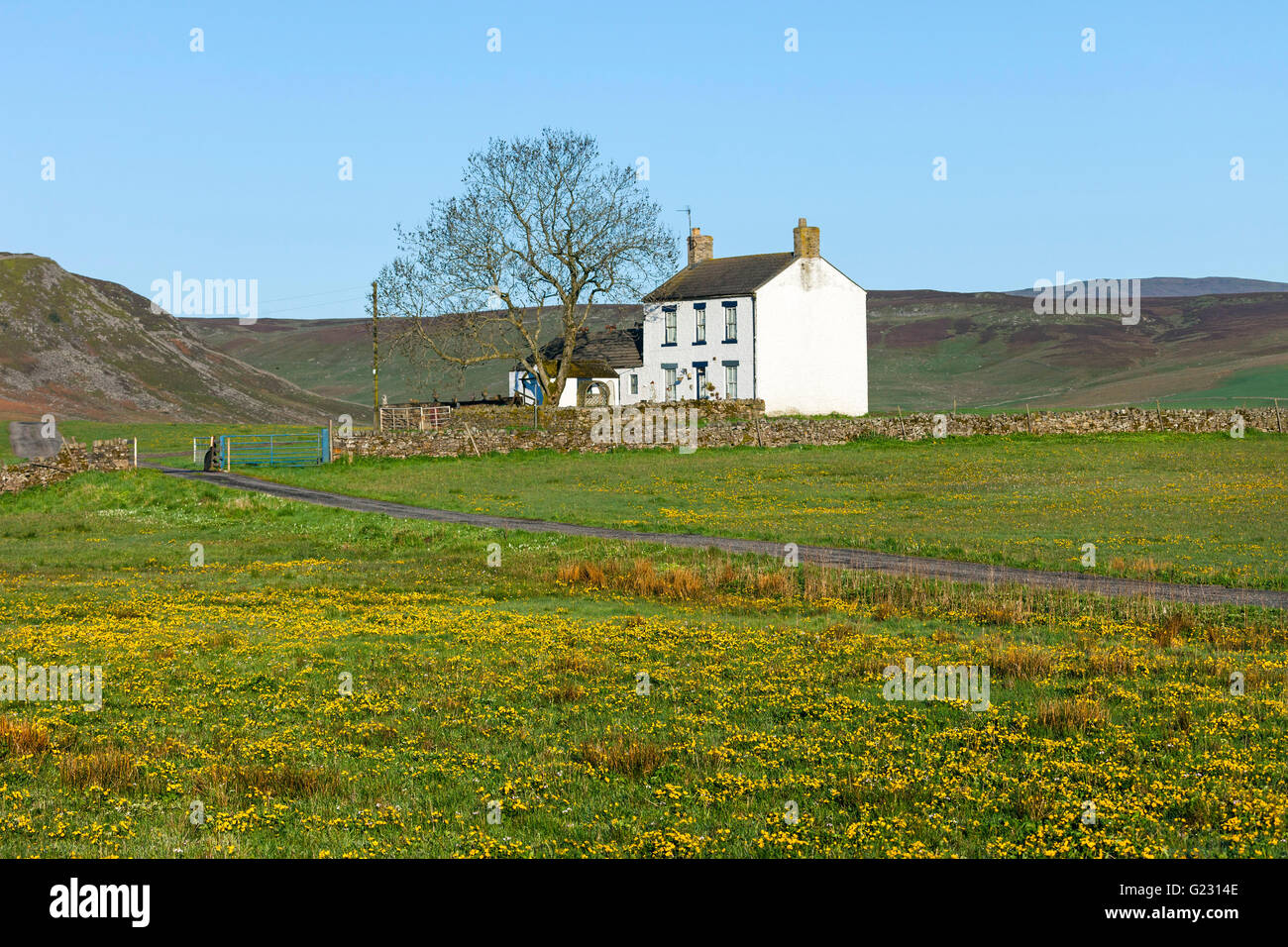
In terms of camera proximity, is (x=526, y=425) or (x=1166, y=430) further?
(x=526, y=425)

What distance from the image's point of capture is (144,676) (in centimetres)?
1483

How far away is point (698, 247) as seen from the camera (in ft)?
277

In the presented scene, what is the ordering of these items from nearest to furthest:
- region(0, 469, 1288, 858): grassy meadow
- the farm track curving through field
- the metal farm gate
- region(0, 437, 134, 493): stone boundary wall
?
region(0, 469, 1288, 858): grassy meadow, the farm track curving through field, region(0, 437, 134, 493): stone boundary wall, the metal farm gate

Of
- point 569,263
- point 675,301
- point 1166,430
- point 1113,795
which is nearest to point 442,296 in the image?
point 569,263

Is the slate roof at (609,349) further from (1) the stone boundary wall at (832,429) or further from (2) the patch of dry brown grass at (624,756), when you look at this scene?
(2) the patch of dry brown grass at (624,756)

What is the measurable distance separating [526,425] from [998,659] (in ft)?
170

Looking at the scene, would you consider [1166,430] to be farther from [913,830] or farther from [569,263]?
[913,830]

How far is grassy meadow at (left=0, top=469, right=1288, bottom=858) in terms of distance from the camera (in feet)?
29.8

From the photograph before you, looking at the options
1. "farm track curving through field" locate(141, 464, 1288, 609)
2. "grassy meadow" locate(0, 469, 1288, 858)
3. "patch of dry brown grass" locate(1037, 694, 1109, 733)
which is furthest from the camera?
"farm track curving through field" locate(141, 464, 1288, 609)

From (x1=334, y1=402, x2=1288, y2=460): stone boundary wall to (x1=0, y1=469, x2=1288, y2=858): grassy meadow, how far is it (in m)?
35.0


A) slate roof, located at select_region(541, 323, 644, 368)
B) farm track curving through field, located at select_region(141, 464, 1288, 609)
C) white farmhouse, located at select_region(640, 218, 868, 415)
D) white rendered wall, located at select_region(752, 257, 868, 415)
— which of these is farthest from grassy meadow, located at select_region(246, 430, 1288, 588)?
slate roof, located at select_region(541, 323, 644, 368)

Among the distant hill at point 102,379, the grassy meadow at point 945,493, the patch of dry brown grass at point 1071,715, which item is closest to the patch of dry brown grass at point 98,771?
the patch of dry brown grass at point 1071,715

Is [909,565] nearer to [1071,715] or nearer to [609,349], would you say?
[1071,715]

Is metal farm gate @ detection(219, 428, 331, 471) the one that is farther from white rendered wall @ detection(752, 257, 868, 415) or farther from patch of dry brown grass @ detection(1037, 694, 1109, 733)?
patch of dry brown grass @ detection(1037, 694, 1109, 733)
